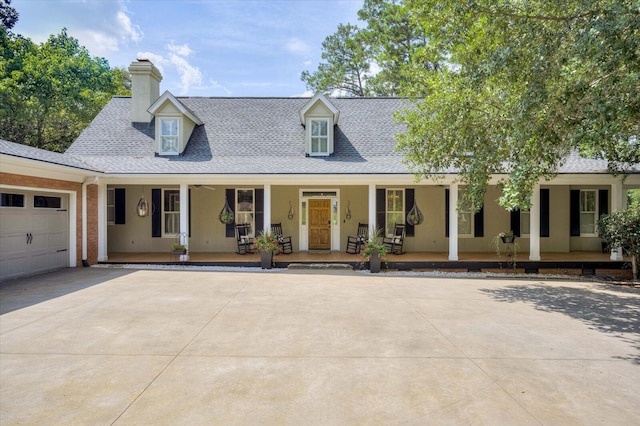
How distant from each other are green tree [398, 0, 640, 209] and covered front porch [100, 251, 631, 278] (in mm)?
2816

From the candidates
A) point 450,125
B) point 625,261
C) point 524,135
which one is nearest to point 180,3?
point 450,125

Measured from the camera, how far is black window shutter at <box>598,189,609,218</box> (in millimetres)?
12500

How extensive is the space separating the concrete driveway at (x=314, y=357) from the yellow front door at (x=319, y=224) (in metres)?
5.19

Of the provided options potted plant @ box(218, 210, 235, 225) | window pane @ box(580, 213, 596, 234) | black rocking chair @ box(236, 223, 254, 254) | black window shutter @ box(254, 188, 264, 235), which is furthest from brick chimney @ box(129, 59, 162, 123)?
window pane @ box(580, 213, 596, 234)

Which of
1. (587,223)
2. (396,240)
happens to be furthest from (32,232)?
(587,223)

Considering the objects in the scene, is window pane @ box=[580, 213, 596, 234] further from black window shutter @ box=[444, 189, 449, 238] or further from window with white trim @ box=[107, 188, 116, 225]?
window with white trim @ box=[107, 188, 116, 225]

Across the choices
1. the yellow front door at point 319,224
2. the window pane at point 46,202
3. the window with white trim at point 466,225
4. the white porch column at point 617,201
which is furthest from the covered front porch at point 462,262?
the window pane at point 46,202

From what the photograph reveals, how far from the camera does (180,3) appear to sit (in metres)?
10.8

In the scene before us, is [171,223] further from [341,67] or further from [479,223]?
[341,67]

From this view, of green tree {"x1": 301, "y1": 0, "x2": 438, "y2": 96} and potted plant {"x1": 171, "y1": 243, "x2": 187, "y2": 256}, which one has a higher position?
green tree {"x1": 301, "y1": 0, "x2": 438, "y2": 96}

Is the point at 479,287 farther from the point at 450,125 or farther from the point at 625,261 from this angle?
the point at 625,261

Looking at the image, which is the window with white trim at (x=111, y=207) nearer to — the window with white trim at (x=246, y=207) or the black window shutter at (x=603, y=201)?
the window with white trim at (x=246, y=207)

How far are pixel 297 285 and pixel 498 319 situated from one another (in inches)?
170

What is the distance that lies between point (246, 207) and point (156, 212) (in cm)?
310
